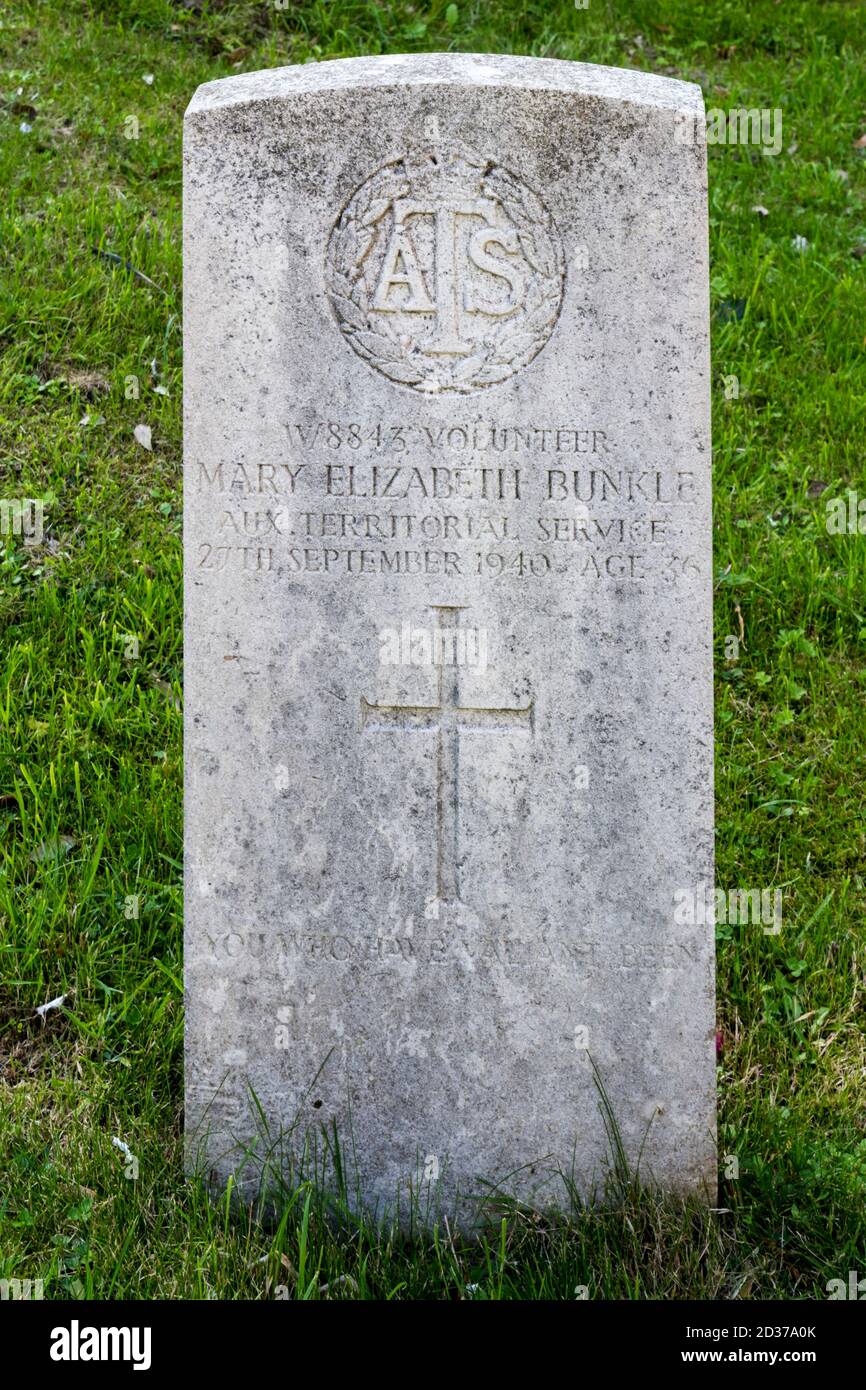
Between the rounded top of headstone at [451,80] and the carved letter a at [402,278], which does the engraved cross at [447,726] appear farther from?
the rounded top of headstone at [451,80]

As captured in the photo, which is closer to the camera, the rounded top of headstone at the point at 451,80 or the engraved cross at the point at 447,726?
the rounded top of headstone at the point at 451,80

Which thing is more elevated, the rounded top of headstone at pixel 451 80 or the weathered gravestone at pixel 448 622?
the rounded top of headstone at pixel 451 80

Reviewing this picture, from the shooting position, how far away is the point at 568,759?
114 inches

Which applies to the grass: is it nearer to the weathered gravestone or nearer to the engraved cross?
the weathered gravestone

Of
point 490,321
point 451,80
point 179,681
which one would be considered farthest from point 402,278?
point 179,681

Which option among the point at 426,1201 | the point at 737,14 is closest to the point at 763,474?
the point at 426,1201

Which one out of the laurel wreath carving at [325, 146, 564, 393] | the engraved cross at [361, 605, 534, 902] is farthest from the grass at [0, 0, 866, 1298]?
the laurel wreath carving at [325, 146, 564, 393]

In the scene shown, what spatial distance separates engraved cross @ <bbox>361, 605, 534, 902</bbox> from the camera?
115 inches

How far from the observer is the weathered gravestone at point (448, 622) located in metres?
2.80

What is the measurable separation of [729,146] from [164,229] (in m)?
2.79

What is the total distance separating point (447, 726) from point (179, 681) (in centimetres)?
151

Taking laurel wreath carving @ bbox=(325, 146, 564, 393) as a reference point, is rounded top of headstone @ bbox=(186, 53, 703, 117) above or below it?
above

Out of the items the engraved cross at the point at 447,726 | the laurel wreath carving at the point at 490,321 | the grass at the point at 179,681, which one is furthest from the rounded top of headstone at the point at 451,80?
the grass at the point at 179,681

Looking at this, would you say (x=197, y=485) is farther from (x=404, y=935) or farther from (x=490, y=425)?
(x=404, y=935)
